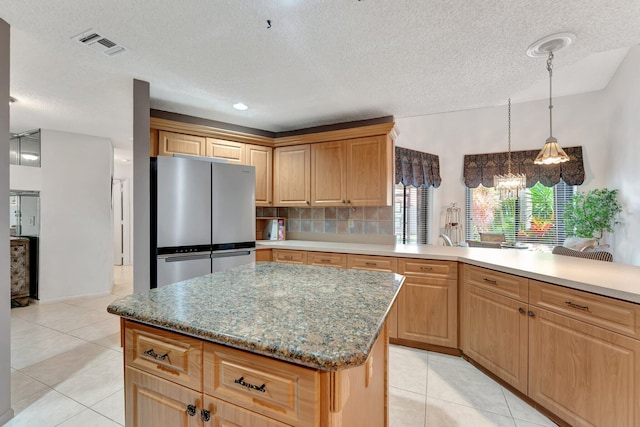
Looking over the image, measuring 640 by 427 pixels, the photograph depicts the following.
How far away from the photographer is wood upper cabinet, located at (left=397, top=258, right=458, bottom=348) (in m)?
2.64

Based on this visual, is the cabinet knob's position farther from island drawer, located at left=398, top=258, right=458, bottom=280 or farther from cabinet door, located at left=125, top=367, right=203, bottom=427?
island drawer, located at left=398, top=258, right=458, bottom=280

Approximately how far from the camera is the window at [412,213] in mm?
5879

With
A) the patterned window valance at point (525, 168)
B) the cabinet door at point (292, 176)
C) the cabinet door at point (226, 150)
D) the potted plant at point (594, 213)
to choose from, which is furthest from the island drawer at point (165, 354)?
the patterned window valance at point (525, 168)

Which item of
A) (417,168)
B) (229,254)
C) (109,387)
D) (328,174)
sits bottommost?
(109,387)

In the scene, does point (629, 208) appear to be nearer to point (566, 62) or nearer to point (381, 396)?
point (566, 62)

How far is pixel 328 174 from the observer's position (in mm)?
3604

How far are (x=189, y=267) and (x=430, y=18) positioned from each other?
2.64 m

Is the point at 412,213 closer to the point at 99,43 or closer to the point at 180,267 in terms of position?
the point at 180,267

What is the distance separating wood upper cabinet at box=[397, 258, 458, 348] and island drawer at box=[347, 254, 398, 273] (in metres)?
0.07

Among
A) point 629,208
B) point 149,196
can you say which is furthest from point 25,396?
point 629,208

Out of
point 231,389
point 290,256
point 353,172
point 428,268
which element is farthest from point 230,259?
point 231,389

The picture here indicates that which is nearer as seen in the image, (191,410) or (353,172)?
(191,410)

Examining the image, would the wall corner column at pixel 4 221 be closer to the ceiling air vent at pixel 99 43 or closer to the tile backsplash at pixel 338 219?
the ceiling air vent at pixel 99 43

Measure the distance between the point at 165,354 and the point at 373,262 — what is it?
2166 millimetres
